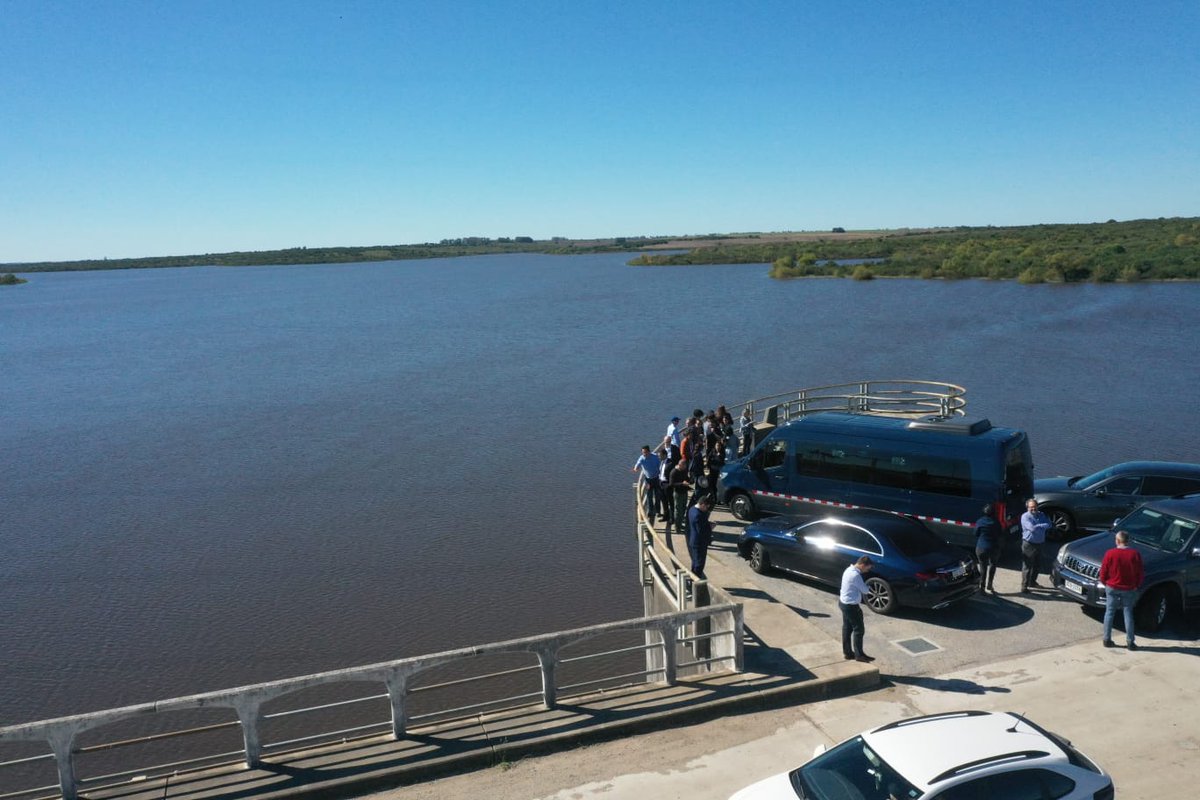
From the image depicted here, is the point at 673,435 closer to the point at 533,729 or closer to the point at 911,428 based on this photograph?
the point at 911,428

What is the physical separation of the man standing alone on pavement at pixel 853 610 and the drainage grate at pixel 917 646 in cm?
72

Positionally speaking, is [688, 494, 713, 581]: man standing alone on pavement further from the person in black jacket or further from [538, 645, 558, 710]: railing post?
the person in black jacket

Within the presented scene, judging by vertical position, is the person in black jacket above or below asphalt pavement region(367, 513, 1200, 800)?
above

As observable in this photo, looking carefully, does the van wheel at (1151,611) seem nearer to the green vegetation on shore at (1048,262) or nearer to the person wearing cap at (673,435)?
the person wearing cap at (673,435)

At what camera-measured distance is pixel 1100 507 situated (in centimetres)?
1516

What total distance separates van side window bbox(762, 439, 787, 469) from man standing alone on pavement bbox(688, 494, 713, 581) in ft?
11.6

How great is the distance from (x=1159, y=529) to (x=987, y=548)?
7.18 ft

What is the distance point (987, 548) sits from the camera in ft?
41.4

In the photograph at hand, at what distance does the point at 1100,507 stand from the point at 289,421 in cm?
3148

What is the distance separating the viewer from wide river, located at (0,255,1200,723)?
1855 cm

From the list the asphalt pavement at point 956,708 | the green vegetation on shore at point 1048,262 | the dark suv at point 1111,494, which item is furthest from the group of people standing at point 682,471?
the green vegetation on shore at point 1048,262

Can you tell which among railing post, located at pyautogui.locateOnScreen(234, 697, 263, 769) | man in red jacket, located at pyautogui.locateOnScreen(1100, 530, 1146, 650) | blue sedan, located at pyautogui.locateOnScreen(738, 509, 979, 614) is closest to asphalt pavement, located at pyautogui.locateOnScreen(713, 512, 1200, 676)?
blue sedan, located at pyautogui.locateOnScreen(738, 509, 979, 614)

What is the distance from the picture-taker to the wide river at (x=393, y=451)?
1855 centimetres

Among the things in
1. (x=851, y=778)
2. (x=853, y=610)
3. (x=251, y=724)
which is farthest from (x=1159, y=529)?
(x=251, y=724)
